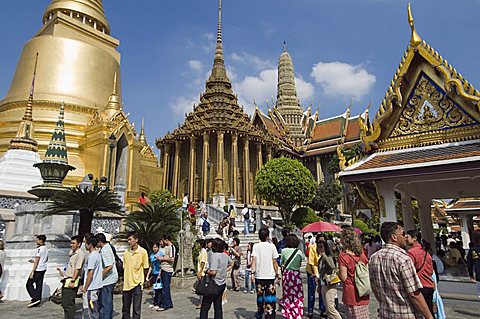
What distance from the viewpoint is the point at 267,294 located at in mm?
4836

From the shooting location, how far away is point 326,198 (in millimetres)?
29672

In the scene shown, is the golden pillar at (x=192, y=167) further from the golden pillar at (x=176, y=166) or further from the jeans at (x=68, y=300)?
the jeans at (x=68, y=300)

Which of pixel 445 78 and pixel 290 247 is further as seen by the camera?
pixel 445 78

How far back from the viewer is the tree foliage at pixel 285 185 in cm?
2325

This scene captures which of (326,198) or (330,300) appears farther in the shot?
(326,198)

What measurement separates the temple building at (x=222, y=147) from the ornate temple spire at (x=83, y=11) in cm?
1170

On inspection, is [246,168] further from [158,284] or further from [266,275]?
[266,275]

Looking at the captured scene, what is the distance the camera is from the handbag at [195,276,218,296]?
4.32 metres

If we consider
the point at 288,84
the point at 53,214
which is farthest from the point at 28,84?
the point at 288,84

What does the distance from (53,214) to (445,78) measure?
357 inches

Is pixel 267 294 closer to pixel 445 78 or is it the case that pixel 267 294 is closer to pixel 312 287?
pixel 312 287

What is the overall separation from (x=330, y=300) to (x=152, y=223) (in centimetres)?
566

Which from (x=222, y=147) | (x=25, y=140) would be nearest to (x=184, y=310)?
(x=25, y=140)

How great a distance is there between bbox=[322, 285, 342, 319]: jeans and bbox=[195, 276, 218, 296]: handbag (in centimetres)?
151
